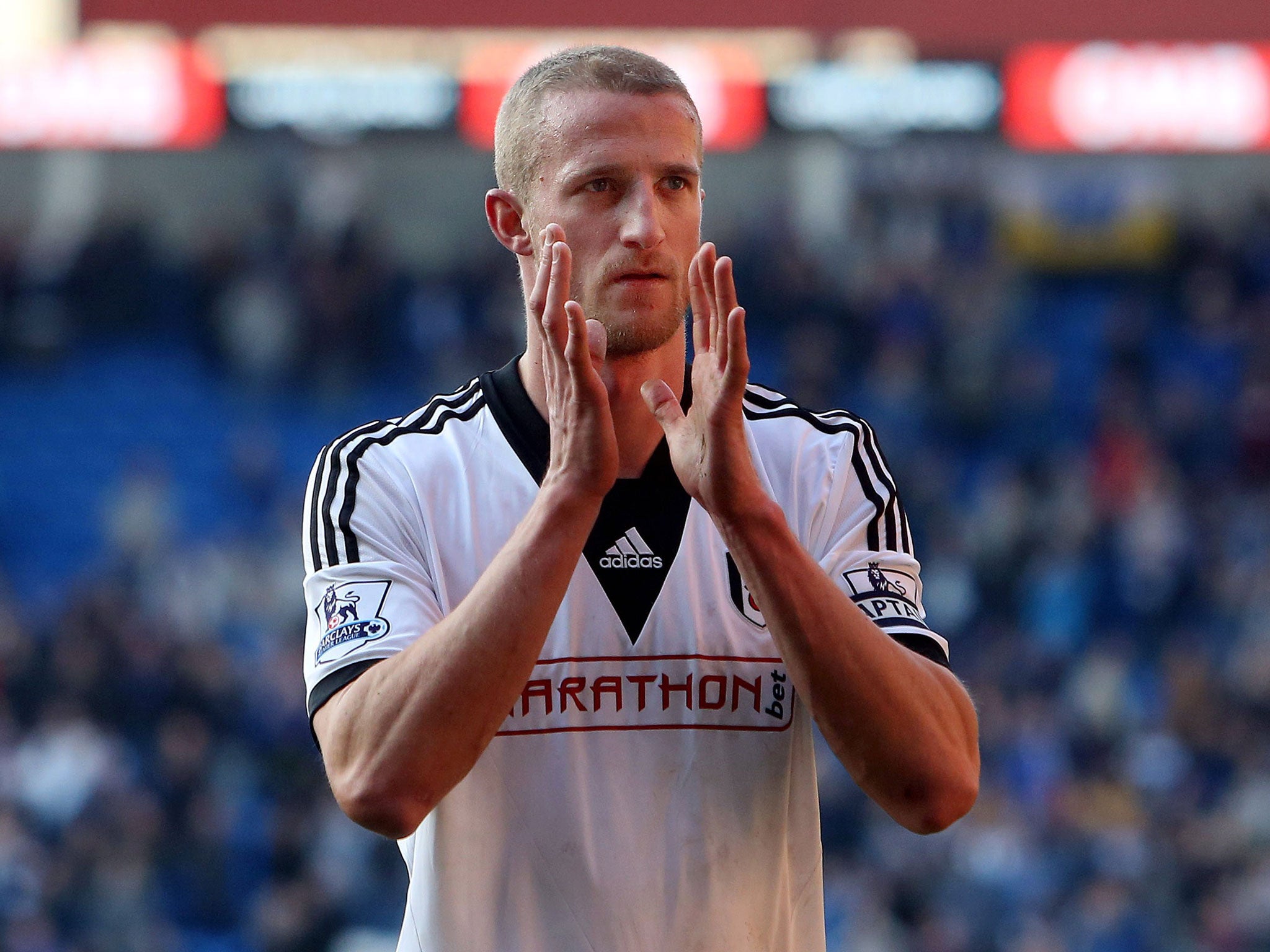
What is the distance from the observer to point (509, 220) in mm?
3107

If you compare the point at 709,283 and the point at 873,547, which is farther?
the point at 873,547

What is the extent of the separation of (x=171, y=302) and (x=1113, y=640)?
1039 centimetres

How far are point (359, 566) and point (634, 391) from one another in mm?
583

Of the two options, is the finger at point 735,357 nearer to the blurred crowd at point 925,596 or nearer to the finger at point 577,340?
the finger at point 577,340

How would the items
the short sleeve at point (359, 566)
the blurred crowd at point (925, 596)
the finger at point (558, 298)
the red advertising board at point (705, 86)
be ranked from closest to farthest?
1. the finger at point (558, 298)
2. the short sleeve at point (359, 566)
3. the blurred crowd at point (925, 596)
4. the red advertising board at point (705, 86)

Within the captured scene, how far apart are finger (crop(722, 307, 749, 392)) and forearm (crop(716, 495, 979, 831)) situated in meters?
0.18

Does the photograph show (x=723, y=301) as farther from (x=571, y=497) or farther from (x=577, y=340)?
(x=571, y=497)

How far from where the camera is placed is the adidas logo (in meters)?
2.94

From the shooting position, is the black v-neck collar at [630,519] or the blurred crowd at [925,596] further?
the blurred crowd at [925,596]

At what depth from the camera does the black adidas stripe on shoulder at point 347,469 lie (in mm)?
2902

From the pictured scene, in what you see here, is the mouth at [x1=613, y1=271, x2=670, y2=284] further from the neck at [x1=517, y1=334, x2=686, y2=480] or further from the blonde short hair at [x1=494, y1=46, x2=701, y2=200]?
the blonde short hair at [x1=494, y1=46, x2=701, y2=200]

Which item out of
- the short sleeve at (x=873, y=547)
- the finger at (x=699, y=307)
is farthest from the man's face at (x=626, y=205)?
the short sleeve at (x=873, y=547)

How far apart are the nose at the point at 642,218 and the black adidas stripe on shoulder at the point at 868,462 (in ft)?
1.41

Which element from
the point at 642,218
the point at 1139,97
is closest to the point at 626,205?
the point at 642,218
